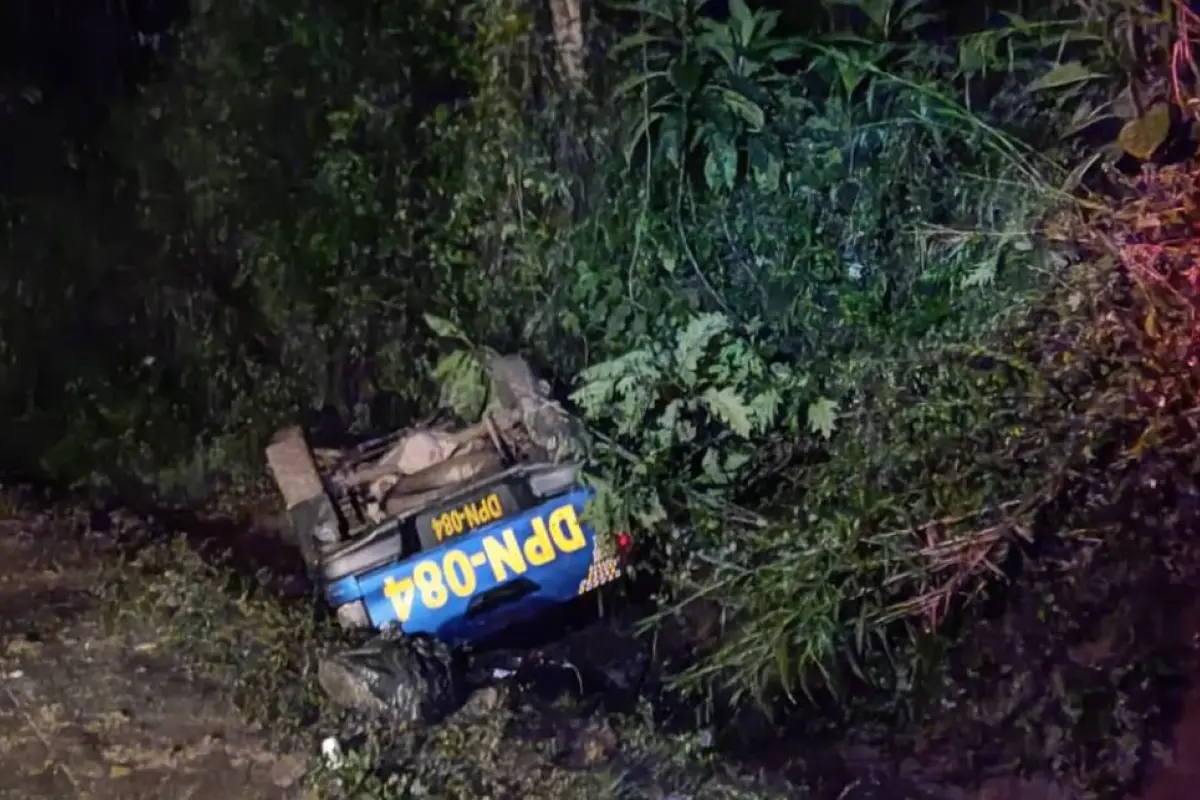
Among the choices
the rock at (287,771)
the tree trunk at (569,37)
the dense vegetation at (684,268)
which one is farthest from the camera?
the tree trunk at (569,37)

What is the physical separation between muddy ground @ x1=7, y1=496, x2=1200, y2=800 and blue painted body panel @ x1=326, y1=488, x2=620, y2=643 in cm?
20

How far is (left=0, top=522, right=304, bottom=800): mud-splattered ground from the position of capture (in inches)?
108

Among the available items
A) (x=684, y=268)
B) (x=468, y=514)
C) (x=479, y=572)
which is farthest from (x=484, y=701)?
(x=684, y=268)

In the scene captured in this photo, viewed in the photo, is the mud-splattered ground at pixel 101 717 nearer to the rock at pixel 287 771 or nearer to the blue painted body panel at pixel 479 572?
the rock at pixel 287 771

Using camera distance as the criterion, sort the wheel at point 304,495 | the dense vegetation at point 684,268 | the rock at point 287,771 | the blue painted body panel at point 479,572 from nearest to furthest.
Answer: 1. the rock at point 287,771
2. the dense vegetation at point 684,268
3. the blue painted body panel at point 479,572
4. the wheel at point 304,495

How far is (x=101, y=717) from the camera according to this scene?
295cm

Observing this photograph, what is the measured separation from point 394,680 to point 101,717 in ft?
2.43

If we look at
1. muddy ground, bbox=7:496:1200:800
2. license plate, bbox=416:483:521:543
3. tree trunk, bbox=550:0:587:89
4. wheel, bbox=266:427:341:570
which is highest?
tree trunk, bbox=550:0:587:89

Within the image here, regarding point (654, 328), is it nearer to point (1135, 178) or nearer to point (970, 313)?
point (970, 313)

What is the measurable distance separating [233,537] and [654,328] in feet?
5.36

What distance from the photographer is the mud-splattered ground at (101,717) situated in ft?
8.97

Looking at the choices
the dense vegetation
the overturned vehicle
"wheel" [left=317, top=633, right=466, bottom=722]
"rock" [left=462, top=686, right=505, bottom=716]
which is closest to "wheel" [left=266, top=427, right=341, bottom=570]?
the overturned vehicle

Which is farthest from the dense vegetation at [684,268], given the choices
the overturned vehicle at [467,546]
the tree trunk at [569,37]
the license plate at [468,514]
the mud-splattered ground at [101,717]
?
the mud-splattered ground at [101,717]

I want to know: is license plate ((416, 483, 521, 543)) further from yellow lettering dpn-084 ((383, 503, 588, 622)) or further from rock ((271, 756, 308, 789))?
rock ((271, 756, 308, 789))
